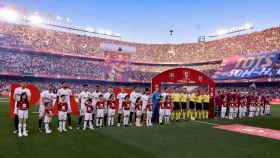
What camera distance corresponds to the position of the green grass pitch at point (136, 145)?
28.3 ft

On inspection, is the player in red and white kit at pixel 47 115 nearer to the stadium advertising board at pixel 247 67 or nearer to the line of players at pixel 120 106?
the line of players at pixel 120 106

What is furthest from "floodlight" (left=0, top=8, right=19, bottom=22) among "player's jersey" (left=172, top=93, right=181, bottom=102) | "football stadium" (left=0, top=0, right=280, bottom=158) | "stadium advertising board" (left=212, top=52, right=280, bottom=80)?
"player's jersey" (left=172, top=93, right=181, bottom=102)

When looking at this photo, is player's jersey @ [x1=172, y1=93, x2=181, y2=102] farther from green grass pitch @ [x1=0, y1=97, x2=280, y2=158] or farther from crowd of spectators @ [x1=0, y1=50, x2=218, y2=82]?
crowd of spectators @ [x1=0, y1=50, x2=218, y2=82]

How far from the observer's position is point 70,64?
54.6 m

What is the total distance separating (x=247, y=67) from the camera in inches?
1927

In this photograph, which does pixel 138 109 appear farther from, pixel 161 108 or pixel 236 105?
pixel 236 105

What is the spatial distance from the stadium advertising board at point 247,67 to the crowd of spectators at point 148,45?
248 centimetres

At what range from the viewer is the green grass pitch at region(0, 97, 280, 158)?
8.62 m

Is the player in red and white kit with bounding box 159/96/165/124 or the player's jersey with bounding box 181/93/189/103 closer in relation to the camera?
the player in red and white kit with bounding box 159/96/165/124

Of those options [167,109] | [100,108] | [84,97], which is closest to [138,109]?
[100,108]

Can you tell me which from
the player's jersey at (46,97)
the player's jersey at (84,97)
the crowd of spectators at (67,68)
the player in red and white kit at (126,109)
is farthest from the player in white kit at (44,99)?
the crowd of spectators at (67,68)

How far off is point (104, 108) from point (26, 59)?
133 ft

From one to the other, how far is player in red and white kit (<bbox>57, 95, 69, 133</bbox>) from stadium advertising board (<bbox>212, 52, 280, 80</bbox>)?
129 ft

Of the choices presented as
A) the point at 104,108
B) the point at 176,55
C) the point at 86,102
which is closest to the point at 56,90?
the point at 86,102
